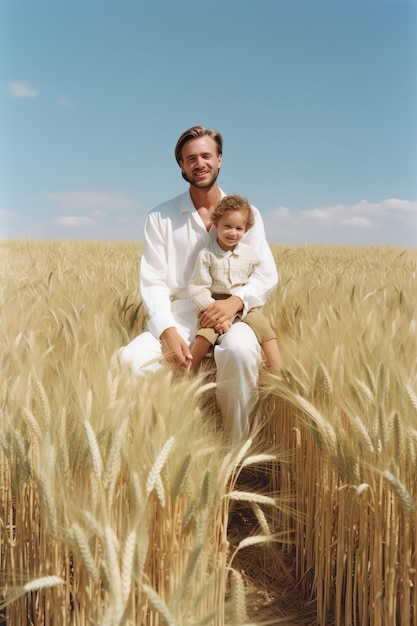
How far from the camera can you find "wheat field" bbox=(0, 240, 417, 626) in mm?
1002

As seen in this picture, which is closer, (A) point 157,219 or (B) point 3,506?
(B) point 3,506

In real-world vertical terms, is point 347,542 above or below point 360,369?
below

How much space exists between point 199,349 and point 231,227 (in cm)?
51

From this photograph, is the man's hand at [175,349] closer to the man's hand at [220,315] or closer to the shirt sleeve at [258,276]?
the man's hand at [220,315]

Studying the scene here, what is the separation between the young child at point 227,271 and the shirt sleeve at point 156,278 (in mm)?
140

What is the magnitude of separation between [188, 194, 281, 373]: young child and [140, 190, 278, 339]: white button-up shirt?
0.08 metres

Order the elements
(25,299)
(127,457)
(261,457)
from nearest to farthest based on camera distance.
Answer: (127,457) < (261,457) < (25,299)

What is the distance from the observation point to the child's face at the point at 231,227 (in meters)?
2.29

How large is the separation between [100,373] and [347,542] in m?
0.77

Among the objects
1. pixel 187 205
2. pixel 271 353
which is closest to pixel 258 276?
pixel 271 353

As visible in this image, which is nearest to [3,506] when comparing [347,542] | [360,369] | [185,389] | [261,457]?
[185,389]

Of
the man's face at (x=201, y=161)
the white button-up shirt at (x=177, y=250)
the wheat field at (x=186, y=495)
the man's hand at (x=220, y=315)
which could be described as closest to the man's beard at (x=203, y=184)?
the man's face at (x=201, y=161)

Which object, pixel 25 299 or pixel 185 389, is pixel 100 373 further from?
pixel 25 299

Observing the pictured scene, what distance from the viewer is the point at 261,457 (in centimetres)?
134
